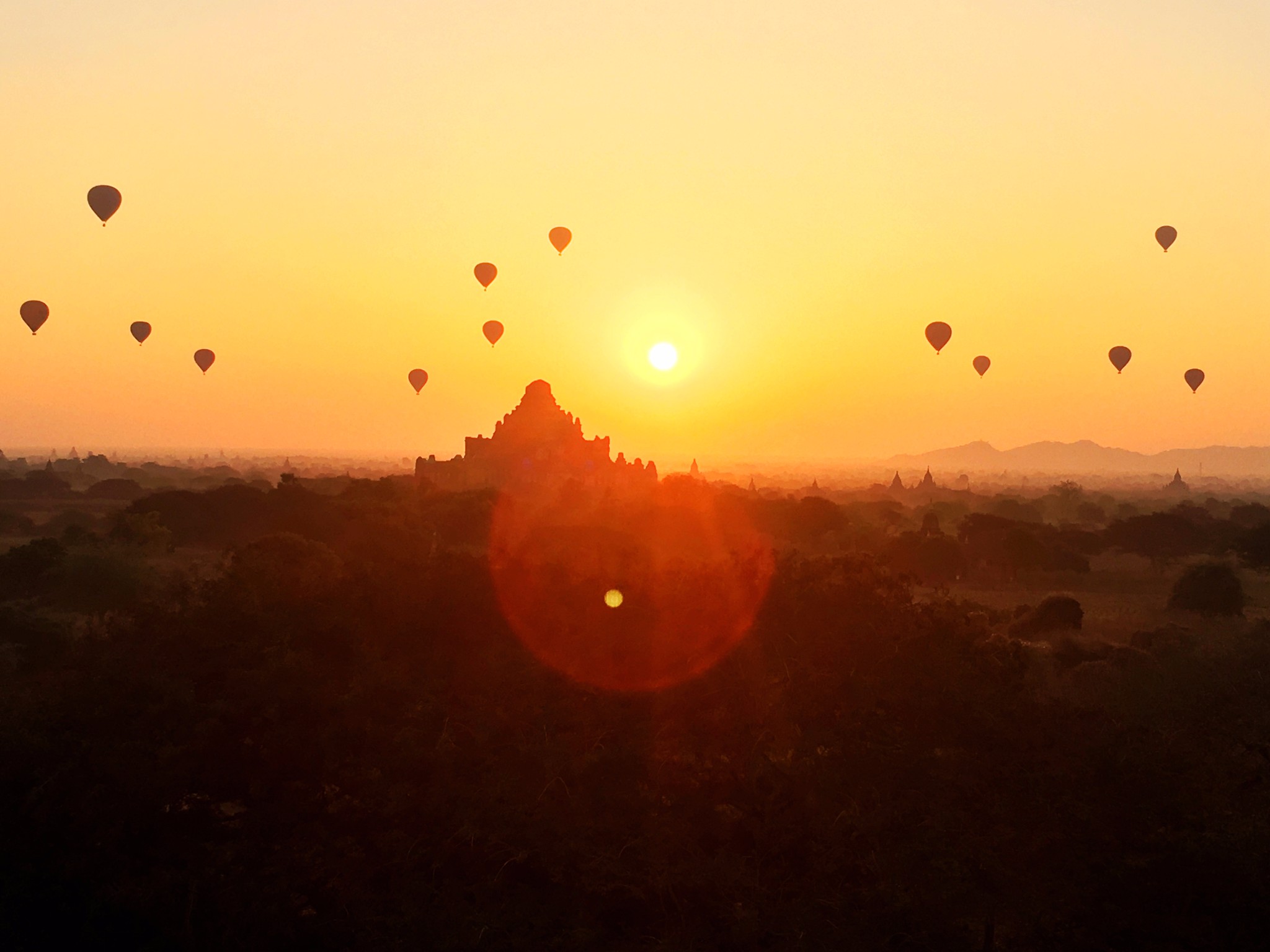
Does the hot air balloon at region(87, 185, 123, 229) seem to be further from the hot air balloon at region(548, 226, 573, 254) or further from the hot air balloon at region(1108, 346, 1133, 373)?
the hot air balloon at region(1108, 346, 1133, 373)

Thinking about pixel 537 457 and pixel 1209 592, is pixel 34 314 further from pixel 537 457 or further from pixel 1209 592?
pixel 1209 592

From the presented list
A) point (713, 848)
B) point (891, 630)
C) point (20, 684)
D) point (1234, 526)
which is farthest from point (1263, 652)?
point (1234, 526)

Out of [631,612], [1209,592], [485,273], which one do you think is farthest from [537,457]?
[631,612]

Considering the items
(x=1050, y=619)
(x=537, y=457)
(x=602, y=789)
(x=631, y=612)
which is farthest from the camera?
(x=537, y=457)

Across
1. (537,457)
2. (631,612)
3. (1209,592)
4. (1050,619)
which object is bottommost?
(1050,619)

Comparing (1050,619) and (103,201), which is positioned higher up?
(103,201)

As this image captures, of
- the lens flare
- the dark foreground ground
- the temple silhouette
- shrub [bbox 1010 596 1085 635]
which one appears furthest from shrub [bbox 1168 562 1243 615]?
the temple silhouette

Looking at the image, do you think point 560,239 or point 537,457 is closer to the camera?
point 560,239

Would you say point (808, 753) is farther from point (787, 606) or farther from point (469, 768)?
point (469, 768)
